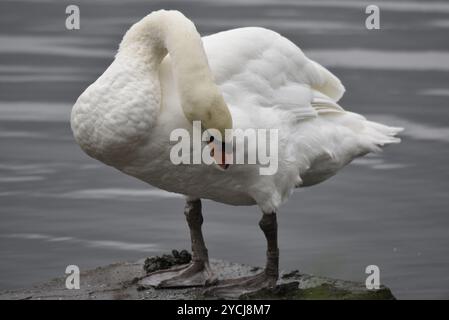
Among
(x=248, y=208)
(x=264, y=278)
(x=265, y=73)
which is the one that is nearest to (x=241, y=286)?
(x=264, y=278)

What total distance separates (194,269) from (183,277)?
126 millimetres

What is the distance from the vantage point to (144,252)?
1248 cm

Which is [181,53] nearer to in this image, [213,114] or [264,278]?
[213,114]

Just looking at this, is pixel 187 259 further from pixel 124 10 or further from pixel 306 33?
pixel 124 10

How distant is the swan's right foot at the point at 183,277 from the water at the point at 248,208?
1.73m

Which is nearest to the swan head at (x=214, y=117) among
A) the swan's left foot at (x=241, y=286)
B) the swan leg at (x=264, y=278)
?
the swan leg at (x=264, y=278)

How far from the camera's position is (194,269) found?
32.7ft

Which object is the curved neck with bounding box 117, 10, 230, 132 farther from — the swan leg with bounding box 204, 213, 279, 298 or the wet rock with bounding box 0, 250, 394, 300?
the wet rock with bounding box 0, 250, 394, 300

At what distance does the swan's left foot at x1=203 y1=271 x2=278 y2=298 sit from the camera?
959cm

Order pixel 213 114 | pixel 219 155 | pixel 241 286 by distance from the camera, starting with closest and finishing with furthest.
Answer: pixel 213 114
pixel 219 155
pixel 241 286

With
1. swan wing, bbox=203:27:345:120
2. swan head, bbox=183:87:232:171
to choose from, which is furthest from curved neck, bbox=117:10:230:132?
swan wing, bbox=203:27:345:120

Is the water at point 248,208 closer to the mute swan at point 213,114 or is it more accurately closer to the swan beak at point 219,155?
the mute swan at point 213,114

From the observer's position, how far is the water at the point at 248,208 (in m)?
12.4

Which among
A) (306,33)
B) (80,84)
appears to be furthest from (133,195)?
(306,33)
